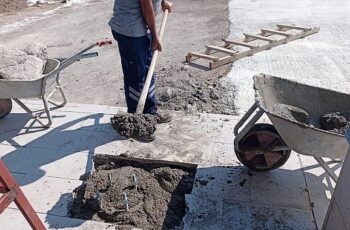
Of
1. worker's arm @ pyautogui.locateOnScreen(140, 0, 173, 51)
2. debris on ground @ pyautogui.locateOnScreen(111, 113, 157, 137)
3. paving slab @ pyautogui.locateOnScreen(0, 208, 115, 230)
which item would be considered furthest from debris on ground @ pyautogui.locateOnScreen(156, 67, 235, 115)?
paving slab @ pyautogui.locateOnScreen(0, 208, 115, 230)

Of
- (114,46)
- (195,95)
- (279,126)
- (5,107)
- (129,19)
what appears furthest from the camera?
(114,46)

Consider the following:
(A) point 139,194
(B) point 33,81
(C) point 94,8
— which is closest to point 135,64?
(B) point 33,81

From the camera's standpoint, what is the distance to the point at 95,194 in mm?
3074

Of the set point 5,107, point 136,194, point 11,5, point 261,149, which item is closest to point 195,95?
point 261,149

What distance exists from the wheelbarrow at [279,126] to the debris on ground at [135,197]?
650 mm

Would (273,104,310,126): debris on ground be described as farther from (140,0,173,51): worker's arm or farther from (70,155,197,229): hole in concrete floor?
(140,0,173,51): worker's arm

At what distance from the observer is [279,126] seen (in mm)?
2693

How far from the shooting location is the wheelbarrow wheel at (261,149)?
3027 mm

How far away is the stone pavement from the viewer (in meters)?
2.88

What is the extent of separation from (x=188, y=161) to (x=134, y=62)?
1.15 m

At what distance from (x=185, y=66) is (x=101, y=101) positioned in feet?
5.44

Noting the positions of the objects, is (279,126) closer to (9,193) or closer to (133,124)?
(133,124)

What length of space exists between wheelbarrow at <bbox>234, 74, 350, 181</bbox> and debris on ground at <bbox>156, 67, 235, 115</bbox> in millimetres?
1266

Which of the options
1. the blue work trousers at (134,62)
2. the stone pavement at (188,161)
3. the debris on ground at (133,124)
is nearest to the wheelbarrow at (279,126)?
the stone pavement at (188,161)
